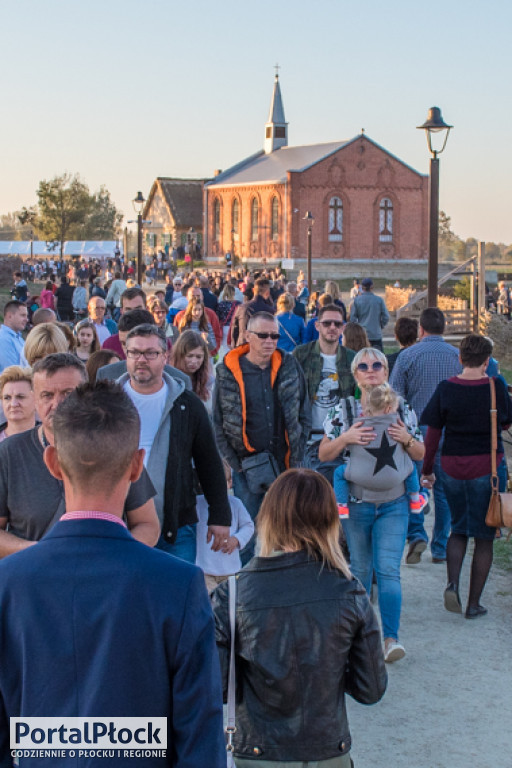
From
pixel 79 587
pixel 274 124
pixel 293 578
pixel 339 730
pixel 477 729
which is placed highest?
pixel 274 124

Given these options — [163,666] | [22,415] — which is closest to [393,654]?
[22,415]

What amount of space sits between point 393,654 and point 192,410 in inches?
74.6

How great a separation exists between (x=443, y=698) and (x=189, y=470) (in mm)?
1860

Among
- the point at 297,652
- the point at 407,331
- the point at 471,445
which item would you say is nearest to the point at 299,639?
the point at 297,652

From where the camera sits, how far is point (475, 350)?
637 centimetres

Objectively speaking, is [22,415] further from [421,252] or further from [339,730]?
[421,252]

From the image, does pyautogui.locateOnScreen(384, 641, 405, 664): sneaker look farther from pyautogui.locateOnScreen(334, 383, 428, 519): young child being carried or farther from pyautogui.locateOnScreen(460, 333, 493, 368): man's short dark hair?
pyautogui.locateOnScreen(460, 333, 493, 368): man's short dark hair

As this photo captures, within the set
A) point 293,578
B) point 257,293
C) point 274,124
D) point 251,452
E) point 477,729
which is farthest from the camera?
point 274,124

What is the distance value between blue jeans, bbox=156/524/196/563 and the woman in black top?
6.73ft

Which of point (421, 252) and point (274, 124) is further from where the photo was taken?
point (274, 124)

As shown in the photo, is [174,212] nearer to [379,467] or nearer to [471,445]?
[471,445]

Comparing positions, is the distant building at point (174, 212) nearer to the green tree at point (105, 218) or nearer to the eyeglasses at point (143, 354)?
the green tree at point (105, 218)

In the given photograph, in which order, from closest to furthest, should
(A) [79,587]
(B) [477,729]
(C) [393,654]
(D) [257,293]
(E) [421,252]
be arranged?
(A) [79,587] < (B) [477,729] < (C) [393,654] < (D) [257,293] < (E) [421,252]

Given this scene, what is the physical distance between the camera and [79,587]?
211 centimetres
